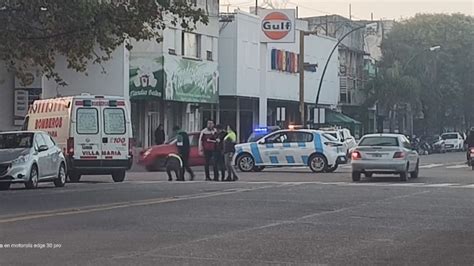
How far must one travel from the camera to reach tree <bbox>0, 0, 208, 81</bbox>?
2039 cm

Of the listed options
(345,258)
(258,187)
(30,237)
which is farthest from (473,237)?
(258,187)

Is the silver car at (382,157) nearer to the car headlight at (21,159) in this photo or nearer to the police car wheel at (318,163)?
the police car wheel at (318,163)

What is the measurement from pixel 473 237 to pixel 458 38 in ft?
213

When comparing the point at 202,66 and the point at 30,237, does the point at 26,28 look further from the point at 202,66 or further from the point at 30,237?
the point at 202,66

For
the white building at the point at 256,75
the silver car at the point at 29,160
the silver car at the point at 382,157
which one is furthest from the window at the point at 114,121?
the white building at the point at 256,75

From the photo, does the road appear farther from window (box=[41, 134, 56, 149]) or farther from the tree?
the tree

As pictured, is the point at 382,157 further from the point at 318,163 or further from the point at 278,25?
the point at 278,25

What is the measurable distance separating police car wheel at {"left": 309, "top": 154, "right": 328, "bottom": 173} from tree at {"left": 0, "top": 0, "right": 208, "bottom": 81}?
1207 cm

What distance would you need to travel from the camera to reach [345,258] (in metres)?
11.8

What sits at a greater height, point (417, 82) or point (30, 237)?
point (417, 82)

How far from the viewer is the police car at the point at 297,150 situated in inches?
1388

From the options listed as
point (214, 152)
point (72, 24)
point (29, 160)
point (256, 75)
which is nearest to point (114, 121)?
point (214, 152)

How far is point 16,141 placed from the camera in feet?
82.5

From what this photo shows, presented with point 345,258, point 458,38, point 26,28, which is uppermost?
point 458,38
